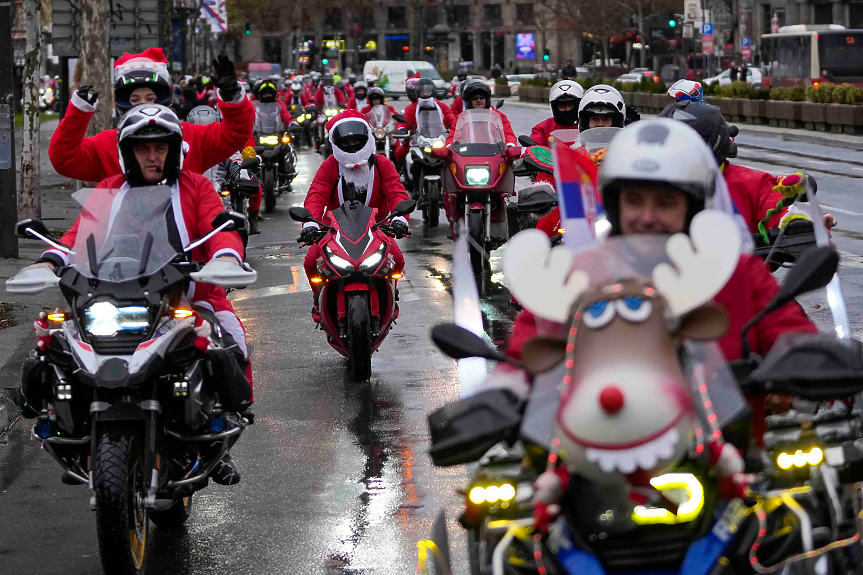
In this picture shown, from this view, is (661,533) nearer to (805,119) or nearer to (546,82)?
(805,119)

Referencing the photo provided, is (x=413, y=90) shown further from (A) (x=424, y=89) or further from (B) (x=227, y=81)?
(B) (x=227, y=81)

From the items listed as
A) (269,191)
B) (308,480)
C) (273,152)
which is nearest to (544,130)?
(308,480)

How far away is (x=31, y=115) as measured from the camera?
760 inches

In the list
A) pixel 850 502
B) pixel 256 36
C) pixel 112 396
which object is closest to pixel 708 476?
pixel 850 502

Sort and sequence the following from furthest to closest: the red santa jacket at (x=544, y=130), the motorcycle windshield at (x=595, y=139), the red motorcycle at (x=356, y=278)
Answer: the red santa jacket at (x=544, y=130), the red motorcycle at (x=356, y=278), the motorcycle windshield at (x=595, y=139)

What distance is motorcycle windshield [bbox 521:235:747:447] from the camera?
3.17 metres

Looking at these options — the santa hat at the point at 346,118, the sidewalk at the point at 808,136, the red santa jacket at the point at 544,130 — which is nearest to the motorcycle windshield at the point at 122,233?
the santa hat at the point at 346,118

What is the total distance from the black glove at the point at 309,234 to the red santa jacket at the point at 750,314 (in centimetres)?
598

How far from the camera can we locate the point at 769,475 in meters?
3.33

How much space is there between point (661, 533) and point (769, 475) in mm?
315

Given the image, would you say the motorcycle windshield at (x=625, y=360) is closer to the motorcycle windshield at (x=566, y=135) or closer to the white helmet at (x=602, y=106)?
the white helmet at (x=602, y=106)

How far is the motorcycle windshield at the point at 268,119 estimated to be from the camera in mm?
24672

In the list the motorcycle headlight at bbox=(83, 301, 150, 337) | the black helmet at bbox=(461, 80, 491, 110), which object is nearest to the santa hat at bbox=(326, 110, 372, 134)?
the black helmet at bbox=(461, 80, 491, 110)

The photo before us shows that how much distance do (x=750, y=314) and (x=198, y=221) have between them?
2.89 meters
